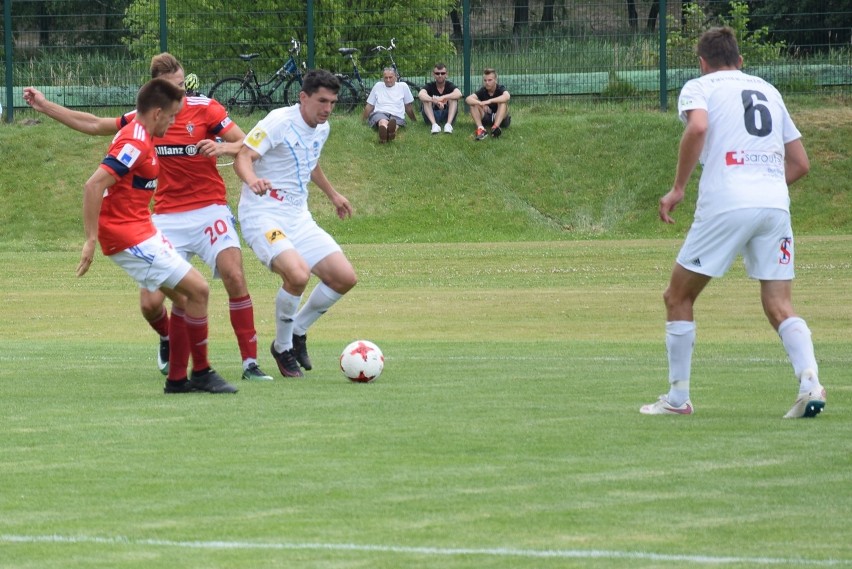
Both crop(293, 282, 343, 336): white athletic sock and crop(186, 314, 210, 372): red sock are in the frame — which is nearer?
crop(186, 314, 210, 372): red sock

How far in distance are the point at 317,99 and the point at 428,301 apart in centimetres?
822

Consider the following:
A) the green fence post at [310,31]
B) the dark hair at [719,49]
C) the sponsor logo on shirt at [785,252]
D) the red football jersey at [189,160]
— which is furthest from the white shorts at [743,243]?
the green fence post at [310,31]

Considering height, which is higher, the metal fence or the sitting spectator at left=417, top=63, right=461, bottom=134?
the metal fence

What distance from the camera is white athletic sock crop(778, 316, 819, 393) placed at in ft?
25.7

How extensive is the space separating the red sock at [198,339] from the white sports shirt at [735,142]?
3485mm

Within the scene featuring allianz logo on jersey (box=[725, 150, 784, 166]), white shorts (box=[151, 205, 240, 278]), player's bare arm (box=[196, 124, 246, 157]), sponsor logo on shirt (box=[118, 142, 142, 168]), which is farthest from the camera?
white shorts (box=[151, 205, 240, 278])

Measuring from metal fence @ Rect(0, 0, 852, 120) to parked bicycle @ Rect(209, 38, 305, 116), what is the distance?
89 centimetres

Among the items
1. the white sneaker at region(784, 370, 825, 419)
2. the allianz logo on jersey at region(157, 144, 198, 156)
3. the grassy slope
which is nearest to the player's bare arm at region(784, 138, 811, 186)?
the white sneaker at region(784, 370, 825, 419)

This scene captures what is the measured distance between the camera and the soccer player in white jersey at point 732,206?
25.7 ft

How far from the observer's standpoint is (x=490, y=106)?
3139 centimetres

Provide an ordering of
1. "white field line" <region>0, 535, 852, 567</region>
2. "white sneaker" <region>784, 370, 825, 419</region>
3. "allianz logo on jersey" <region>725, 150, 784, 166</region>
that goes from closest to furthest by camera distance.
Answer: "white field line" <region>0, 535, 852, 567</region>, "white sneaker" <region>784, 370, 825, 419</region>, "allianz logo on jersey" <region>725, 150, 784, 166</region>

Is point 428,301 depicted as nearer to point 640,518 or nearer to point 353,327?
point 353,327

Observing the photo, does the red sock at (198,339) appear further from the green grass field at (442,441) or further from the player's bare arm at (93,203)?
the player's bare arm at (93,203)

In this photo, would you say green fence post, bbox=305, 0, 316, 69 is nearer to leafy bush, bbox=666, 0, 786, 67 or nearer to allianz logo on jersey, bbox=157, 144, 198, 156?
leafy bush, bbox=666, 0, 786, 67
